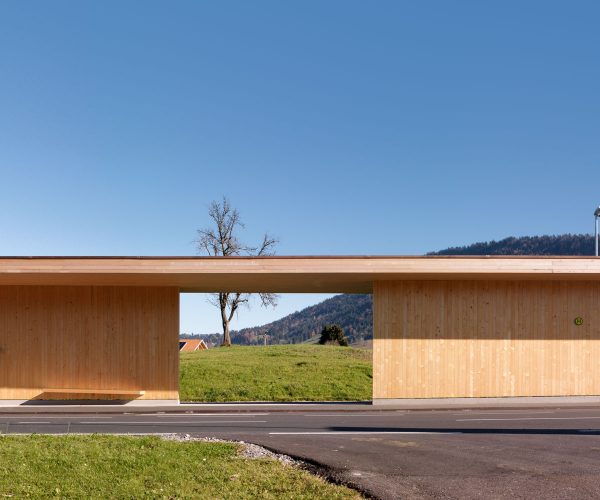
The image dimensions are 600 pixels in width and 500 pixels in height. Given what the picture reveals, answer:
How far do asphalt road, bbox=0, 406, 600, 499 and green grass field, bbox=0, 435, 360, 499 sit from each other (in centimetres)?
79

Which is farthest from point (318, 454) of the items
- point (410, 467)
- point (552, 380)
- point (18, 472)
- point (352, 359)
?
point (352, 359)

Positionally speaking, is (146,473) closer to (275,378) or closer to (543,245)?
(275,378)

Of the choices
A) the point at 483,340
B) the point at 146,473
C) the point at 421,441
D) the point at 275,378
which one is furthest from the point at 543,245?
the point at 146,473

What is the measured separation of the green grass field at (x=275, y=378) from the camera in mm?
27406

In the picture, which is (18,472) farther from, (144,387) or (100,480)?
(144,387)

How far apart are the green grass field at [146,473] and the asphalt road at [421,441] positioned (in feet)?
2.60

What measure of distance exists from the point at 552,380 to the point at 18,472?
51.1 feet

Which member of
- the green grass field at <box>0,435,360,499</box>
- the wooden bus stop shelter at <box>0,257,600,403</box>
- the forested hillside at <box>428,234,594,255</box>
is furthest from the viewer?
the forested hillside at <box>428,234,594,255</box>

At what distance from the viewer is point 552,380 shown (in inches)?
749

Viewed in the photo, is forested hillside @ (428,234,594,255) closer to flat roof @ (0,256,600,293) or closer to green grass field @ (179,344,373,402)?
green grass field @ (179,344,373,402)

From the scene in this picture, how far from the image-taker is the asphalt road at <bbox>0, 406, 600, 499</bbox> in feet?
26.4

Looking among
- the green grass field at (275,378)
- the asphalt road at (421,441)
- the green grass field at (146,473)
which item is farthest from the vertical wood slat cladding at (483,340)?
the green grass field at (146,473)

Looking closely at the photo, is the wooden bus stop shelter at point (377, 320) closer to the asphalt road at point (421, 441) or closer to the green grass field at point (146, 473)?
the asphalt road at point (421, 441)

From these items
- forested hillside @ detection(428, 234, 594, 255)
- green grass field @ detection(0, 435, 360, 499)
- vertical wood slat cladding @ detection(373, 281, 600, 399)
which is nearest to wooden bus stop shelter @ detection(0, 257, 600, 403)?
vertical wood slat cladding @ detection(373, 281, 600, 399)
